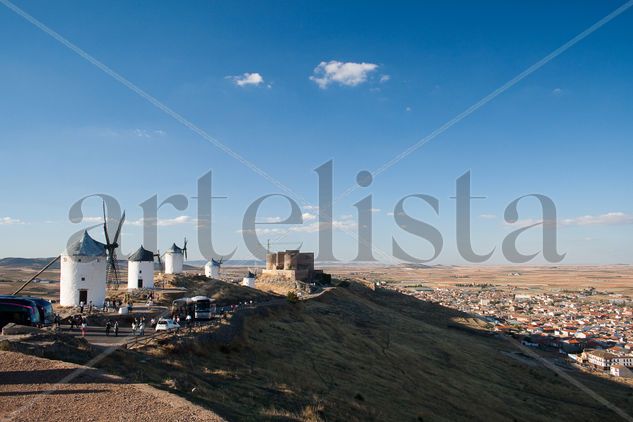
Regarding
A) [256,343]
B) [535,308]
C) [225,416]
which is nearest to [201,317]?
[256,343]

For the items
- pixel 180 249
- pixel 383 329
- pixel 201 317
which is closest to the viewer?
pixel 201 317

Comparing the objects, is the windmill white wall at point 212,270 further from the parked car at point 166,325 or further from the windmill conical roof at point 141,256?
the parked car at point 166,325

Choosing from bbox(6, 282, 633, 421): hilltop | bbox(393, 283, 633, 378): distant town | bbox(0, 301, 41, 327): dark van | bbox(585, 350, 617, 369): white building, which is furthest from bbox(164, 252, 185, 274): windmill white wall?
bbox(585, 350, 617, 369): white building

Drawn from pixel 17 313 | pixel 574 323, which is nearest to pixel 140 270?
pixel 17 313

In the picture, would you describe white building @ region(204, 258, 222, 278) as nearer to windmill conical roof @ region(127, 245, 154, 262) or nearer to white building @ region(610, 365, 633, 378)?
windmill conical roof @ region(127, 245, 154, 262)

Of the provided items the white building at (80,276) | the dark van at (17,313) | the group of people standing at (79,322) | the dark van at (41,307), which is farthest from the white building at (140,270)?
the dark van at (17,313)

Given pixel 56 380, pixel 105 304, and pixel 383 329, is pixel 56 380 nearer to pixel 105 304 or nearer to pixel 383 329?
pixel 105 304
